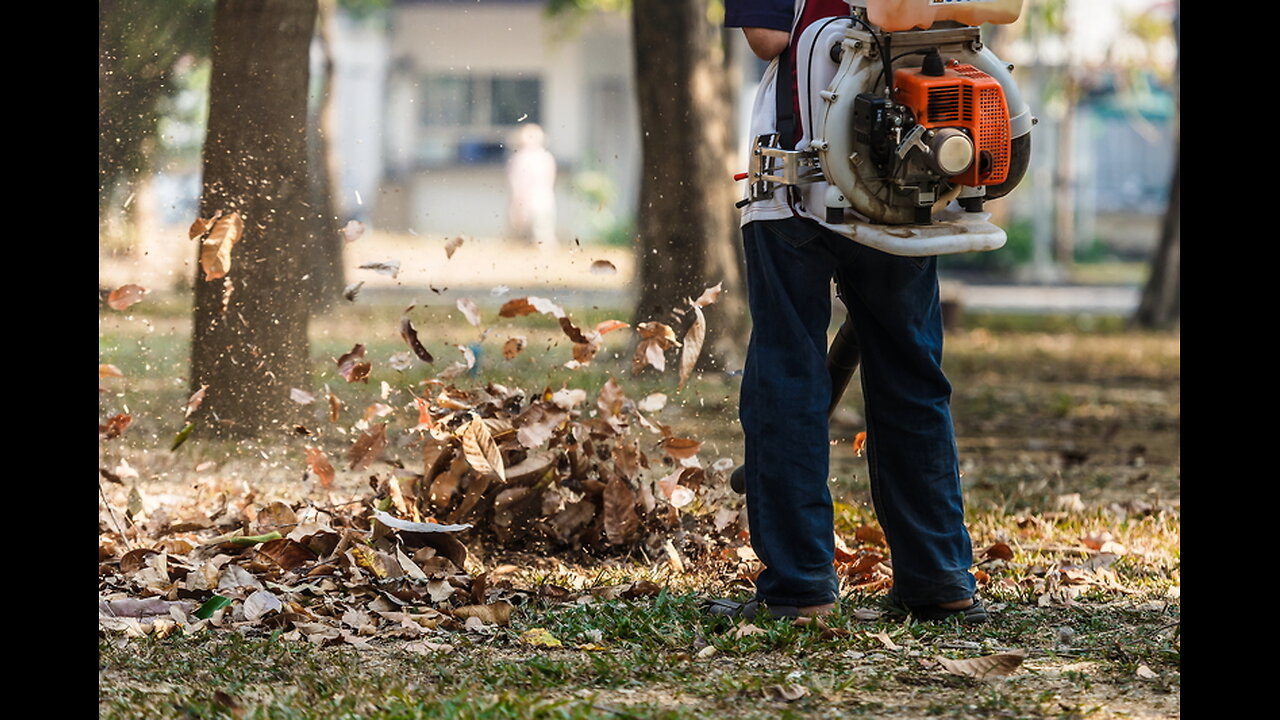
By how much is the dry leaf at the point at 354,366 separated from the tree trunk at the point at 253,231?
0.33m

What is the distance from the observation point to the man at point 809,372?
3.56 m

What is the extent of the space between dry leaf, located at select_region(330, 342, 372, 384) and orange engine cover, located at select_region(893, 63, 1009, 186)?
1829 millimetres

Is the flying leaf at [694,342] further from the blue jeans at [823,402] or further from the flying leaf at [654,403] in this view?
the blue jeans at [823,402]

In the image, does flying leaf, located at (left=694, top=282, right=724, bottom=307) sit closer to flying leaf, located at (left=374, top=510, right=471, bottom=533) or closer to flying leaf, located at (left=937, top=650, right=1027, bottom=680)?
flying leaf, located at (left=374, top=510, right=471, bottom=533)

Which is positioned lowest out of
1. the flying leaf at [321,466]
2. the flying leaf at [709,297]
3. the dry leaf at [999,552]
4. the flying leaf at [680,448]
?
the dry leaf at [999,552]

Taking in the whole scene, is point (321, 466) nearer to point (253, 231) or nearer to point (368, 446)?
point (368, 446)

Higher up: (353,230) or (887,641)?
(353,230)

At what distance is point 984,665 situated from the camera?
3344mm

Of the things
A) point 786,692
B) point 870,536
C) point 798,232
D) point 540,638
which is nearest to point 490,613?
point 540,638

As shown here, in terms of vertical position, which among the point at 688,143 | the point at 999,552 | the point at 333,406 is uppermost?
the point at 688,143

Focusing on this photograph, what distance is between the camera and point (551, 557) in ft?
14.5

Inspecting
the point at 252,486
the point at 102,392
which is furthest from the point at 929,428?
the point at 102,392

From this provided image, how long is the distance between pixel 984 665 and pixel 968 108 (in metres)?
1.15

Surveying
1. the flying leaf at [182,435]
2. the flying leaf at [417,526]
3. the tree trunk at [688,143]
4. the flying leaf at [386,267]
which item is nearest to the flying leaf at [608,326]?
the flying leaf at [386,267]
